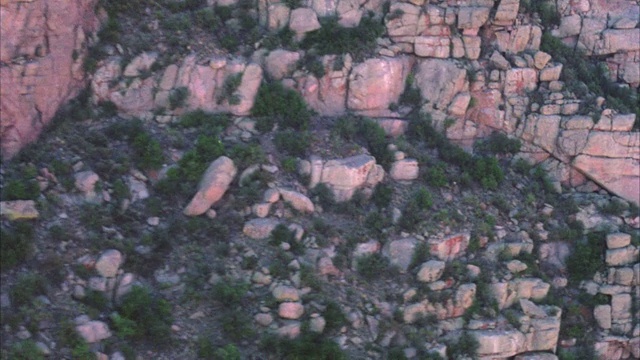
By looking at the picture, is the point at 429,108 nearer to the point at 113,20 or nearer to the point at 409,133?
the point at 409,133

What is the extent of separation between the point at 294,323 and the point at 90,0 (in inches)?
266

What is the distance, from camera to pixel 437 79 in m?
20.5

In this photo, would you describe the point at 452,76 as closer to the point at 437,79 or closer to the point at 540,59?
the point at 437,79

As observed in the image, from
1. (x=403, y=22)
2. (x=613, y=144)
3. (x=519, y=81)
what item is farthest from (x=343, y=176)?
(x=613, y=144)

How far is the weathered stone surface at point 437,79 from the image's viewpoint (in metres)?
20.5

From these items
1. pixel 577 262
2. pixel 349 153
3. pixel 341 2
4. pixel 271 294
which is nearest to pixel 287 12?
Result: pixel 341 2

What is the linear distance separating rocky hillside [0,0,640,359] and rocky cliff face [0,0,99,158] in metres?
0.05

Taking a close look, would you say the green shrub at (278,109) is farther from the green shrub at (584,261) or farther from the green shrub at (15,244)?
the green shrub at (584,261)

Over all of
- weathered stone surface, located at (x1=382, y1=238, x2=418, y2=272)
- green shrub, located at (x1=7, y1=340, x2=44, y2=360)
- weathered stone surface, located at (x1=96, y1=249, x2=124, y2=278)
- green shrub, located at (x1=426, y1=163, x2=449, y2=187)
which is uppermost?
green shrub, located at (x1=426, y1=163, x2=449, y2=187)

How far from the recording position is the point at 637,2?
21.8m

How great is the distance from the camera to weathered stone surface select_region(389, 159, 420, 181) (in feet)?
64.0

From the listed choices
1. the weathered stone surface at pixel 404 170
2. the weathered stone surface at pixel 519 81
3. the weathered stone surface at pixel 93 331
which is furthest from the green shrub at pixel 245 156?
the weathered stone surface at pixel 519 81

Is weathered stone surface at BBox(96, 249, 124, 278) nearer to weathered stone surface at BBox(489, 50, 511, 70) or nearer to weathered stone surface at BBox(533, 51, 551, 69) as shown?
weathered stone surface at BBox(489, 50, 511, 70)

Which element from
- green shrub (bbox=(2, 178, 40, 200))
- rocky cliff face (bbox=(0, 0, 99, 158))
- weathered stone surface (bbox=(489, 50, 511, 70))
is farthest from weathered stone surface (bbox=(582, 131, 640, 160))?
green shrub (bbox=(2, 178, 40, 200))
